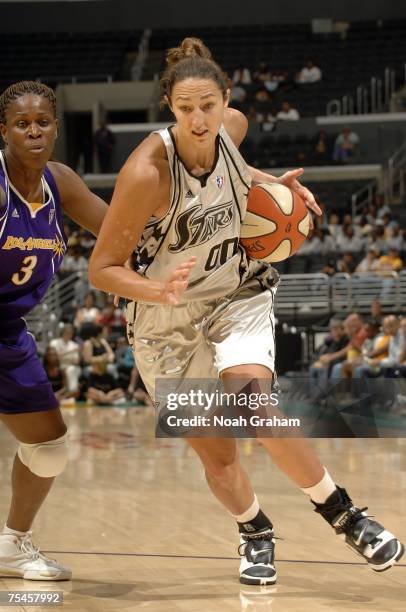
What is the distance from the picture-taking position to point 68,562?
13.4 ft

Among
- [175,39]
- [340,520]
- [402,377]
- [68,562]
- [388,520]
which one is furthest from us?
[175,39]

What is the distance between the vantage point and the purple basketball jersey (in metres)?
3.55

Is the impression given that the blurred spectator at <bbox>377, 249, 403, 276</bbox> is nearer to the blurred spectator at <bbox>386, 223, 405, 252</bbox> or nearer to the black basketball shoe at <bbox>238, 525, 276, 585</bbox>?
the blurred spectator at <bbox>386, 223, 405, 252</bbox>

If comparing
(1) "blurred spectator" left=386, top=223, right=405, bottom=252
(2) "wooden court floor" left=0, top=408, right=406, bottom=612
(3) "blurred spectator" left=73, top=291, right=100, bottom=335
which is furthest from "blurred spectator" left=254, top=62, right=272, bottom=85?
(2) "wooden court floor" left=0, top=408, right=406, bottom=612

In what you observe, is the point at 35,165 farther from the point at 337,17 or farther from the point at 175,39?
the point at 175,39

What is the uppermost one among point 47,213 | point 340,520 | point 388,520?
point 47,213

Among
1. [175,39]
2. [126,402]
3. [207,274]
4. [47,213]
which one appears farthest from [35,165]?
[175,39]

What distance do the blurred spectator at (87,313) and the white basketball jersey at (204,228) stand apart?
35.3 feet

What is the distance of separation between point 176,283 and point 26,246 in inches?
31.4

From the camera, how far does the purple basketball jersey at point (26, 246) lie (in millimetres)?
3547

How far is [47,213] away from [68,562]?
57.9 inches

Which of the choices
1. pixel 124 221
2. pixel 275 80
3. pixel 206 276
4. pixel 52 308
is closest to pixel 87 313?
pixel 52 308

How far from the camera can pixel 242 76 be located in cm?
2270

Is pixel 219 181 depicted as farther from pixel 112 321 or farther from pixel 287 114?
pixel 287 114
